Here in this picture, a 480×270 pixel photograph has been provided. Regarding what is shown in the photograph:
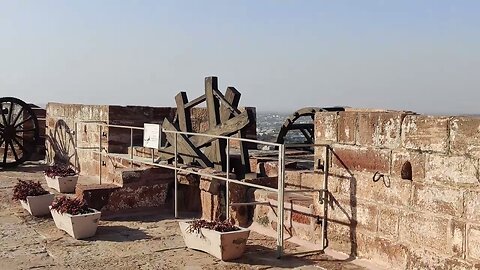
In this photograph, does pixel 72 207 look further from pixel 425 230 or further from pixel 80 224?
pixel 425 230

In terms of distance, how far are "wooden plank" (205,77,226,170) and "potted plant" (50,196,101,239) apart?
7.49 feet

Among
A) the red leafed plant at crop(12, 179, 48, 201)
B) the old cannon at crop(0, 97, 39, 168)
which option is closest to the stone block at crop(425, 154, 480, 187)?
the red leafed plant at crop(12, 179, 48, 201)

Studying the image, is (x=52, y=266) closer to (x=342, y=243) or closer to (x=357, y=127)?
(x=342, y=243)

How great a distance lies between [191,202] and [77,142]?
5.55 m

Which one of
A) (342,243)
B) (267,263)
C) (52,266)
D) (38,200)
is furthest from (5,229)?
(342,243)

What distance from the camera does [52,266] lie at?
233 inches

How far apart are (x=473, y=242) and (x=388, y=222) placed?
3.32 ft

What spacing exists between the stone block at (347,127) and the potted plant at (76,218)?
335 cm

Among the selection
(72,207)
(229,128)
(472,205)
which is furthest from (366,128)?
(72,207)

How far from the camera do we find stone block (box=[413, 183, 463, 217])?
4887mm

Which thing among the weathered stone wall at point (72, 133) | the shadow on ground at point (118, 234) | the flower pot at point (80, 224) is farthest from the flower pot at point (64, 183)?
the flower pot at point (80, 224)

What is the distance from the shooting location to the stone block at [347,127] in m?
6.07

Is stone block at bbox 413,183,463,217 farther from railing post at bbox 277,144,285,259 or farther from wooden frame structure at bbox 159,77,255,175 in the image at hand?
wooden frame structure at bbox 159,77,255,175

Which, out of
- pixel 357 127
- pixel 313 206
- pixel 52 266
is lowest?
pixel 52 266
